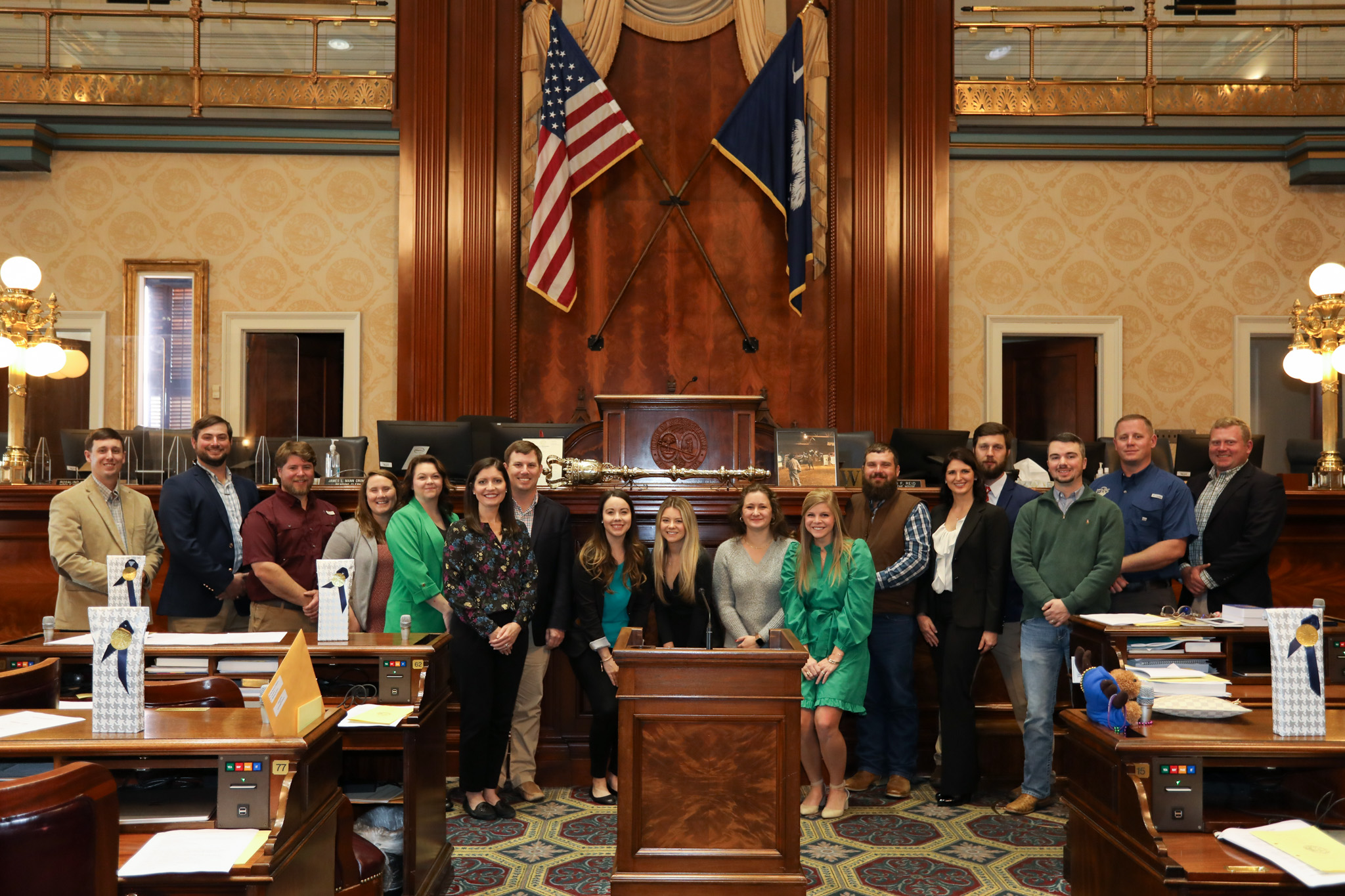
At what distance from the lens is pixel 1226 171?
8695 mm

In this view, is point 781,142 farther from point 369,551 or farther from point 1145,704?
point 1145,704

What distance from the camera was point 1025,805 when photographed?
4.30 metres

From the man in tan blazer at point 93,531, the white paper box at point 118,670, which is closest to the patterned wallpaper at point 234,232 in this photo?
the man in tan blazer at point 93,531

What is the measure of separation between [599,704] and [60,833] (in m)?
3.13

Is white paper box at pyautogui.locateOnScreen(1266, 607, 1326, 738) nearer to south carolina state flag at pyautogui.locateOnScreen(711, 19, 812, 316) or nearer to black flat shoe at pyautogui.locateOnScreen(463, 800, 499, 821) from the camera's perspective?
black flat shoe at pyautogui.locateOnScreen(463, 800, 499, 821)

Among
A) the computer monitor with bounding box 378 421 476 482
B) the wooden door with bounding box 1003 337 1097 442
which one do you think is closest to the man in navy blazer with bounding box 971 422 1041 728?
the computer monitor with bounding box 378 421 476 482

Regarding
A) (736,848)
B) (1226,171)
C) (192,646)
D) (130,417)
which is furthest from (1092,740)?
(130,417)

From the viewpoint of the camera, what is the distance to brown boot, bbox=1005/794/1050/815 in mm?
4301

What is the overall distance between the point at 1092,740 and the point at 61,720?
8.61 ft

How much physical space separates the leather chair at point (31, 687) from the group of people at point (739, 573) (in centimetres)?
133

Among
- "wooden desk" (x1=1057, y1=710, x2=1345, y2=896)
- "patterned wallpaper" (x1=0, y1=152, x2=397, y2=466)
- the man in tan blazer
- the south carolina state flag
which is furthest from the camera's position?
"patterned wallpaper" (x1=0, y1=152, x2=397, y2=466)

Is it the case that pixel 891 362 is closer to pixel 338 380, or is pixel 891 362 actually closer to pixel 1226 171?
pixel 1226 171

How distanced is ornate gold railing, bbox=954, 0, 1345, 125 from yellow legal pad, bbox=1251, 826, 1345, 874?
7.35m

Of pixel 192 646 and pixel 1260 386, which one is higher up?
pixel 1260 386
